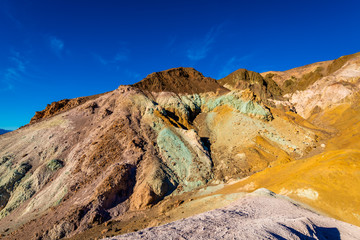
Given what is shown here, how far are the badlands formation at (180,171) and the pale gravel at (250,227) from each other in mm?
47

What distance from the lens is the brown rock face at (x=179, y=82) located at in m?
42.1

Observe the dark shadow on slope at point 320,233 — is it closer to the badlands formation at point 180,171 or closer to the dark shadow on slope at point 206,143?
the badlands formation at point 180,171

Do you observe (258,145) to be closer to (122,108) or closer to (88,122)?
(122,108)

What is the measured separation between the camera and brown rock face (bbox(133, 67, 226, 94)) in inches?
1657

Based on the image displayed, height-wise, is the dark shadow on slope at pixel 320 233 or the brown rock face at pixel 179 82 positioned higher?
the brown rock face at pixel 179 82

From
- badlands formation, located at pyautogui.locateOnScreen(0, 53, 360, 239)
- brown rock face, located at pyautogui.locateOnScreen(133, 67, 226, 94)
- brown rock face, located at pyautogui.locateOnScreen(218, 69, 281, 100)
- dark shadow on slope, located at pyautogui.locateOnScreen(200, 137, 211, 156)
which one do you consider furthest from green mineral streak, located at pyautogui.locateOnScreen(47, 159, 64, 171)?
brown rock face, located at pyautogui.locateOnScreen(218, 69, 281, 100)

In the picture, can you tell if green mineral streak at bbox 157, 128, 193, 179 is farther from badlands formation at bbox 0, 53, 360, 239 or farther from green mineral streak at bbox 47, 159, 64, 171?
green mineral streak at bbox 47, 159, 64, 171

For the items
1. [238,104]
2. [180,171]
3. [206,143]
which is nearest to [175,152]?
[180,171]

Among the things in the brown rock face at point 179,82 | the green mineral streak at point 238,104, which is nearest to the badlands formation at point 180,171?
the green mineral streak at point 238,104

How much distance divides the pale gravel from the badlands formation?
1.8 inches

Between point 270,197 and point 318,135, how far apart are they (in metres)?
26.0

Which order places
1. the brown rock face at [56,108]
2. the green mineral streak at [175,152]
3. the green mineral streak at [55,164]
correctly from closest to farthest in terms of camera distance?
the green mineral streak at [55,164] < the green mineral streak at [175,152] < the brown rock face at [56,108]

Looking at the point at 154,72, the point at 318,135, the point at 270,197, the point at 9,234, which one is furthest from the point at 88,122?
the point at 318,135

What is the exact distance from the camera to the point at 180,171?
72.4 feet
